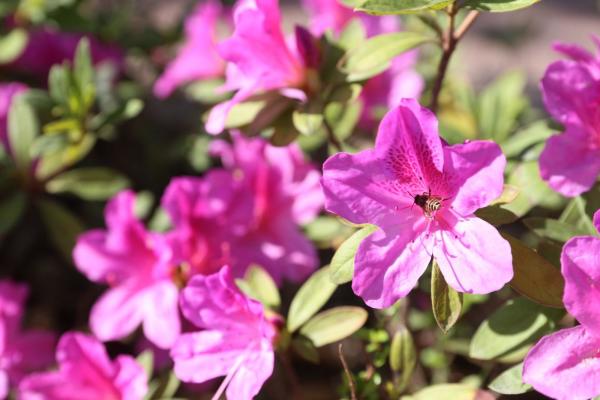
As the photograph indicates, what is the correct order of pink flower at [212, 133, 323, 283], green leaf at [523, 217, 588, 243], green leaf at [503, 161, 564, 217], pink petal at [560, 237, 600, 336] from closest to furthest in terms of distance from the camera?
pink petal at [560, 237, 600, 336] < green leaf at [523, 217, 588, 243] < green leaf at [503, 161, 564, 217] < pink flower at [212, 133, 323, 283]

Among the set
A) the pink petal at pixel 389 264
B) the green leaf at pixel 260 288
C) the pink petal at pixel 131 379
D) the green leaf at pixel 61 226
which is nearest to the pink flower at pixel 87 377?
the pink petal at pixel 131 379

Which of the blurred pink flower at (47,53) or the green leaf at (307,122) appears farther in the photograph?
the blurred pink flower at (47,53)

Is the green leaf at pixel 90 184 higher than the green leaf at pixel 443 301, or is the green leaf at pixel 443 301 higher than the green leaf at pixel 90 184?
the green leaf at pixel 443 301

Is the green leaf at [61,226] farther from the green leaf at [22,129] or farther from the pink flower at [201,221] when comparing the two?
the pink flower at [201,221]

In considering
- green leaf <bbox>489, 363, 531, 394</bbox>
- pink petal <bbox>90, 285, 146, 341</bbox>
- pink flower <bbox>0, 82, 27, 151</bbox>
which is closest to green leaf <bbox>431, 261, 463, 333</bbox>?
green leaf <bbox>489, 363, 531, 394</bbox>

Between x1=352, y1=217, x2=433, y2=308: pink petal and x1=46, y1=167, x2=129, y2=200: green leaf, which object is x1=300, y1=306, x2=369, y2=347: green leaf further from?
x1=46, y1=167, x2=129, y2=200: green leaf

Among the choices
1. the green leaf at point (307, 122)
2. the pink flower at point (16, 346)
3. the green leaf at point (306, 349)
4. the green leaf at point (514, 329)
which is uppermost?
the green leaf at point (307, 122)

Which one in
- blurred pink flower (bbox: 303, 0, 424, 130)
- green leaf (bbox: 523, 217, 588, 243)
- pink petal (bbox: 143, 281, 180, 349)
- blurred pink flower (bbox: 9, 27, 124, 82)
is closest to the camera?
green leaf (bbox: 523, 217, 588, 243)
